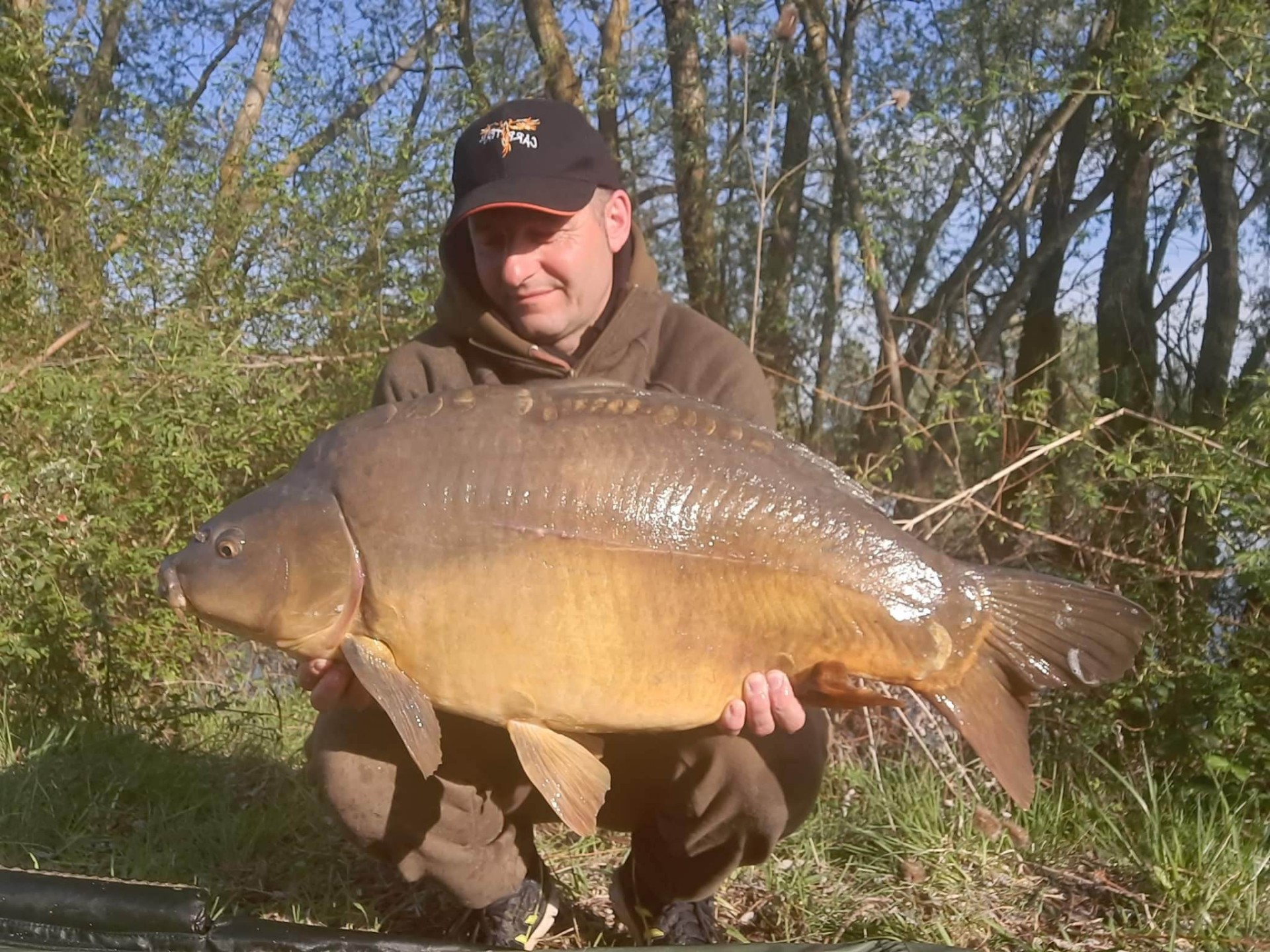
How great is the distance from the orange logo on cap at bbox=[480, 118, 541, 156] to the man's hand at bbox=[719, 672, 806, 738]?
0.94 m

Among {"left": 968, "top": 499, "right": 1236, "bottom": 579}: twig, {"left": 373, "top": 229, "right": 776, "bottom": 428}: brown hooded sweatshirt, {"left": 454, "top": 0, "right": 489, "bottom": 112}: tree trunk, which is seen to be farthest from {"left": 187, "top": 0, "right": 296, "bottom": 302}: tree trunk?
{"left": 968, "top": 499, "right": 1236, "bottom": 579}: twig

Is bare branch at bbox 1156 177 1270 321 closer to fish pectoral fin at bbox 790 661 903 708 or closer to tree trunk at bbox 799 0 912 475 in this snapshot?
tree trunk at bbox 799 0 912 475

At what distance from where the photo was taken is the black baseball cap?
1.87 m

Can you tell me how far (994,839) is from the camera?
94.3 inches

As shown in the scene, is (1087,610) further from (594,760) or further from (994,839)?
(994,839)

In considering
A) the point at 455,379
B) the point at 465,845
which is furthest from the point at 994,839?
the point at 455,379

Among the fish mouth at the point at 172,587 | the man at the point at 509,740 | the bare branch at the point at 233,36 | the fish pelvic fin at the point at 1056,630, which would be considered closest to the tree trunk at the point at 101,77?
the bare branch at the point at 233,36

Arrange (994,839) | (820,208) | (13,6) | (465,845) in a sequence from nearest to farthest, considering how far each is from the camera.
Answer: (465,845) → (994,839) → (13,6) → (820,208)

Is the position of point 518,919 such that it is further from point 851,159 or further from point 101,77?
point 101,77

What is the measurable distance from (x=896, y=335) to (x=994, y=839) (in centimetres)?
234

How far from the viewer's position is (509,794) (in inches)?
78.3

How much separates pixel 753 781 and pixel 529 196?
0.99m

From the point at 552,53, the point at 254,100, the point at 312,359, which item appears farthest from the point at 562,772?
the point at 254,100

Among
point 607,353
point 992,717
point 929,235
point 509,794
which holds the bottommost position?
point 509,794
